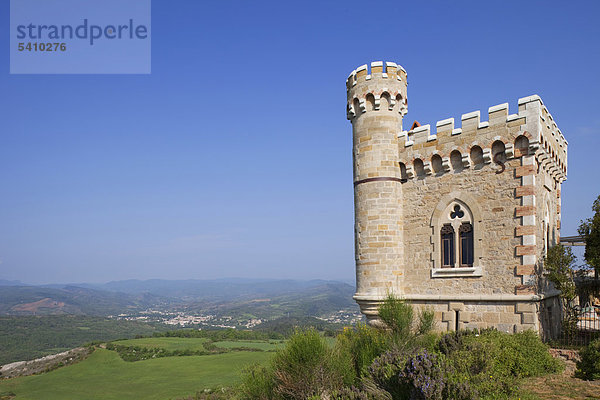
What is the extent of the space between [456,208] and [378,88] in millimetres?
5137

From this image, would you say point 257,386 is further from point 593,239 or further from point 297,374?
point 593,239

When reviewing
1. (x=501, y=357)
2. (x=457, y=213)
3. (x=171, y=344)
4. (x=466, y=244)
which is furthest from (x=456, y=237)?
(x=171, y=344)

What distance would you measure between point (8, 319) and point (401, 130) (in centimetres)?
13532

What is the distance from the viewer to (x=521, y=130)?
523 inches

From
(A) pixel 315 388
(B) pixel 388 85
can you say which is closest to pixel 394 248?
(B) pixel 388 85

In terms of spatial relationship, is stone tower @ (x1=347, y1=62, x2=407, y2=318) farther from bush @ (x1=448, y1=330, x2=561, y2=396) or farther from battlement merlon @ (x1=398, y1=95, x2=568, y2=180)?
bush @ (x1=448, y1=330, x2=561, y2=396)

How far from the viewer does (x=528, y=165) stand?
13.2m

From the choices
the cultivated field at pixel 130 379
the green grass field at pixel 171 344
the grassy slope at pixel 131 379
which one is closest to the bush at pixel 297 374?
the cultivated field at pixel 130 379

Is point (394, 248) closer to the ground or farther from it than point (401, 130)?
closer to the ground

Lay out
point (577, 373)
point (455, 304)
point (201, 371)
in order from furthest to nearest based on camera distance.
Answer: point (201, 371)
point (455, 304)
point (577, 373)

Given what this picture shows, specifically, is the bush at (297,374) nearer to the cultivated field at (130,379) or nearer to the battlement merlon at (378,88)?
the battlement merlon at (378,88)

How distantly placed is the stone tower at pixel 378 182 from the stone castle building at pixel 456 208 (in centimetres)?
4

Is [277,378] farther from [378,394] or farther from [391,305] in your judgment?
[391,305]

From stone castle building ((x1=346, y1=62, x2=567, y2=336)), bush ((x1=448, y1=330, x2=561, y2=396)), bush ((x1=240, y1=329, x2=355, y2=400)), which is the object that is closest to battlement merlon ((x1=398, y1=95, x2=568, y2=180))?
stone castle building ((x1=346, y1=62, x2=567, y2=336))
